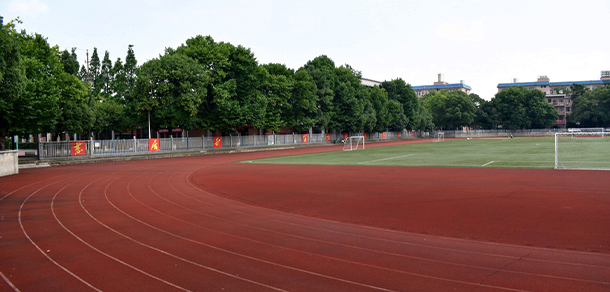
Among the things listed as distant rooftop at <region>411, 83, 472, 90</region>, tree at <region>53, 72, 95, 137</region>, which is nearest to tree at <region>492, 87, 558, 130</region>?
distant rooftop at <region>411, 83, 472, 90</region>

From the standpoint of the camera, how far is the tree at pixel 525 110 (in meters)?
93.9

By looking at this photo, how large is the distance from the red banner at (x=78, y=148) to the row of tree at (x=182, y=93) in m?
2.02

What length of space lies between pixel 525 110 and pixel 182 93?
85380mm

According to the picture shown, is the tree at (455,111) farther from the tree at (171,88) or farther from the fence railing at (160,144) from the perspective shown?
the tree at (171,88)

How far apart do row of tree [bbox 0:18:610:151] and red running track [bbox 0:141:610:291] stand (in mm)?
11561

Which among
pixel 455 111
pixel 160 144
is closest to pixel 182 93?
pixel 160 144

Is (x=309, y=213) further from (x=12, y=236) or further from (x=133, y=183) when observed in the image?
(x=133, y=183)

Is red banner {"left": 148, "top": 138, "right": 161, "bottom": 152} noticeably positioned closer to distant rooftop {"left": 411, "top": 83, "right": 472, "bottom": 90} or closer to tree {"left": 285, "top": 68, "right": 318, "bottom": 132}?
tree {"left": 285, "top": 68, "right": 318, "bottom": 132}

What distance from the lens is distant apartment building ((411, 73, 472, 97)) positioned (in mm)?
155375

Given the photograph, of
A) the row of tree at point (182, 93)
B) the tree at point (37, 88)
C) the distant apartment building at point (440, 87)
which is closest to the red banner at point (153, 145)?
the row of tree at point (182, 93)

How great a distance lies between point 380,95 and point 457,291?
239 feet

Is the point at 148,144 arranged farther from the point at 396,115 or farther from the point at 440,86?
the point at 440,86

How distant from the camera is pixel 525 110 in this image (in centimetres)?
9450

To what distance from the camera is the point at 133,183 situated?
16.5m
